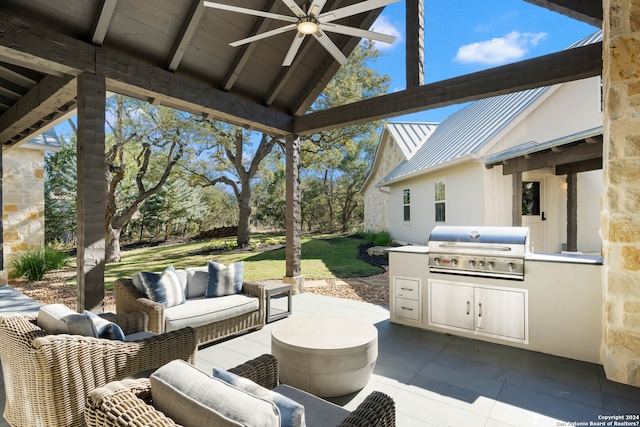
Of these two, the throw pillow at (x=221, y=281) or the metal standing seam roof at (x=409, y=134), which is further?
the metal standing seam roof at (x=409, y=134)

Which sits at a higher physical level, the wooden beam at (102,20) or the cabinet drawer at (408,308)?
the wooden beam at (102,20)

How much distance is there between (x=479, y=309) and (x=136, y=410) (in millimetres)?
3775

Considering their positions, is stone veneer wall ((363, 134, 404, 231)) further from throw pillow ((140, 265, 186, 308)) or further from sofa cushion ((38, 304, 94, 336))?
sofa cushion ((38, 304, 94, 336))

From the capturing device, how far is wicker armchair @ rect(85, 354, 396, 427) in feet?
4.25

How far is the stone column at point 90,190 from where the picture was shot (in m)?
3.77

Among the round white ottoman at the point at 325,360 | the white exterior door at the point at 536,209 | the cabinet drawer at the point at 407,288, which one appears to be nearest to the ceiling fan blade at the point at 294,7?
the round white ottoman at the point at 325,360

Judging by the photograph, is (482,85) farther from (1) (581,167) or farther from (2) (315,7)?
(1) (581,167)

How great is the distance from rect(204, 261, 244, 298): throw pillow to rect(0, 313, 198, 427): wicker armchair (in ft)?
6.38

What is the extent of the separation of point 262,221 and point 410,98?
1929cm

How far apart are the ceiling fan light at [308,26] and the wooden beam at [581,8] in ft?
9.29

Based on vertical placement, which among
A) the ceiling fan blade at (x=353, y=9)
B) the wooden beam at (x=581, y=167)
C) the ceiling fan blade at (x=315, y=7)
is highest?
the ceiling fan blade at (x=315, y=7)

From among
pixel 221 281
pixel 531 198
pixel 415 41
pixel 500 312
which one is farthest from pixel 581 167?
pixel 221 281

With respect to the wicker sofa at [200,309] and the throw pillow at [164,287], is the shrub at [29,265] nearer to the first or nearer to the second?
the wicker sofa at [200,309]

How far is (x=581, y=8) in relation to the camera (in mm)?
3930
